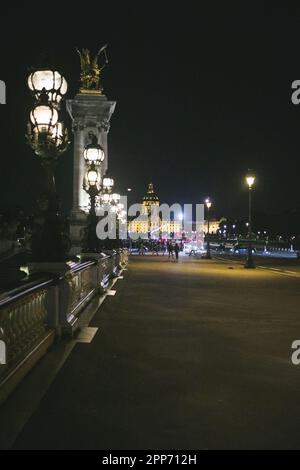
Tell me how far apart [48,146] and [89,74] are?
7686 centimetres

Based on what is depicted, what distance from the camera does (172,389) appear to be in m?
8.20

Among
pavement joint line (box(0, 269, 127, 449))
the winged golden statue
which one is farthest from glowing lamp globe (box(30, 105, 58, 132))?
the winged golden statue

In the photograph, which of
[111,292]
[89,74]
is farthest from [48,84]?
[89,74]

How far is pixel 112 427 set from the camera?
21.6ft

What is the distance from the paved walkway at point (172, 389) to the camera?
249 inches

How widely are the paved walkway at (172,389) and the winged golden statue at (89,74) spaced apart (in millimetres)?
71849

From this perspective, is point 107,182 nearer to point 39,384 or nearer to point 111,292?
point 111,292

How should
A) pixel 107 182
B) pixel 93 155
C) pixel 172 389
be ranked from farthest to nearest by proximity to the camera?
1. pixel 107 182
2. pixel 93 155
3. pixel 172 389

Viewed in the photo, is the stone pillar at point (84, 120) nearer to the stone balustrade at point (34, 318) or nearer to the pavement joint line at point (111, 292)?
the pavement joint line at point (111, 292)

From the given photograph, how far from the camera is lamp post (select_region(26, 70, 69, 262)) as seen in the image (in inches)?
480

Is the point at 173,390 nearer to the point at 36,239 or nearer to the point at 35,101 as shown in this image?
A: the point at 36,239

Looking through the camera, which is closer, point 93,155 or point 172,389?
point 172,389

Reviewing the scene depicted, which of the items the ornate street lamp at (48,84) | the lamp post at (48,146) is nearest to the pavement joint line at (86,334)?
the lamp post at (48,146)
